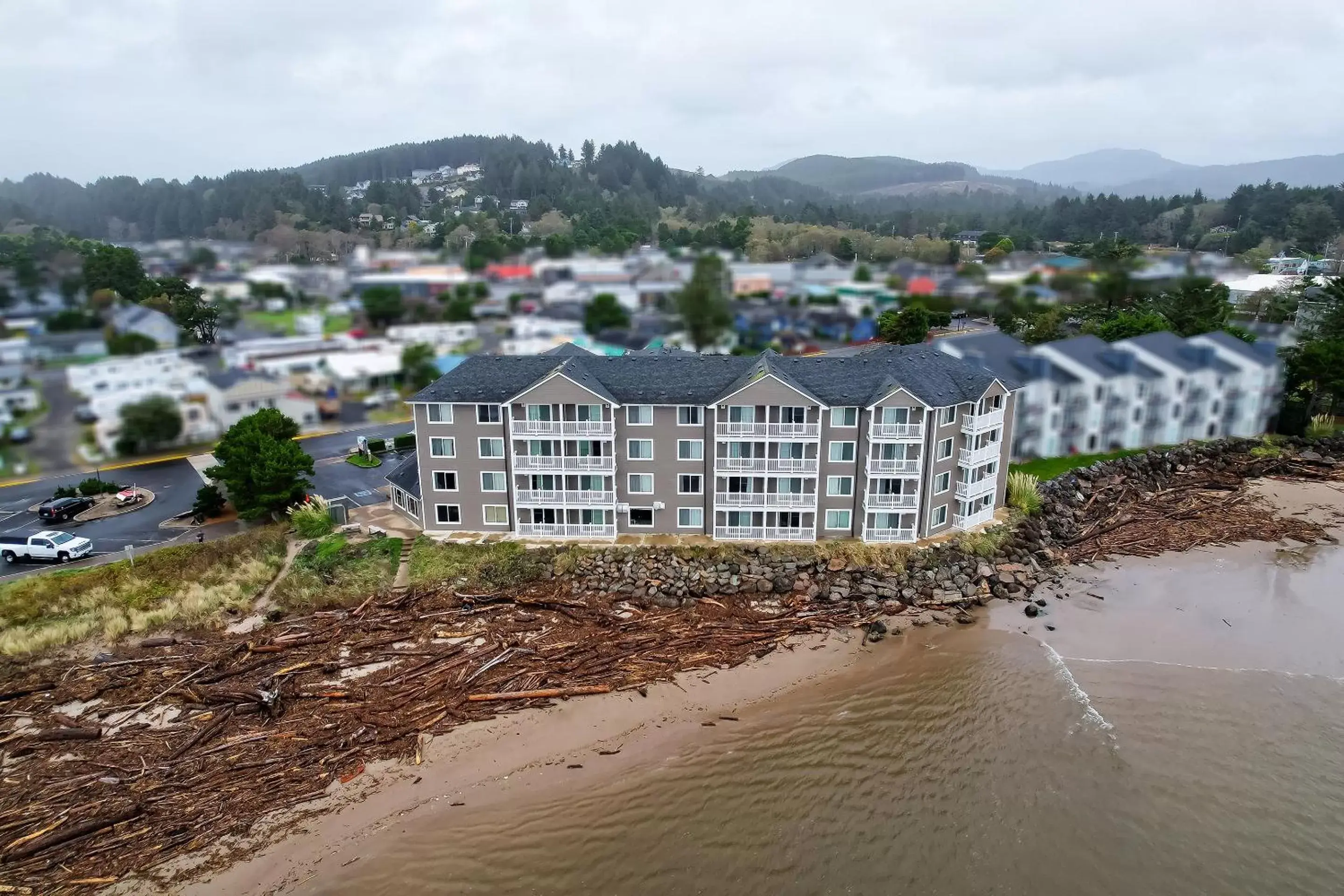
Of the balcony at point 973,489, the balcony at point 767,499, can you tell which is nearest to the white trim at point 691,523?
the balcony at point 767,499

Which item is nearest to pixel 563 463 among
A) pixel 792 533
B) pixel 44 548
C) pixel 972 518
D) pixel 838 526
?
pixel 792 533

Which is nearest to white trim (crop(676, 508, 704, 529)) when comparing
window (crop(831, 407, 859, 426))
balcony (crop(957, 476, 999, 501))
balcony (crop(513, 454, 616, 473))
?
balcony (crop(513, 454, 616, 473))

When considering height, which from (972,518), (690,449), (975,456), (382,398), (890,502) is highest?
(382,398)

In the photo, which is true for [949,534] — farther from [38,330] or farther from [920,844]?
[38,330]

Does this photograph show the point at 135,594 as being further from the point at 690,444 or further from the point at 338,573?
the point at 690,444

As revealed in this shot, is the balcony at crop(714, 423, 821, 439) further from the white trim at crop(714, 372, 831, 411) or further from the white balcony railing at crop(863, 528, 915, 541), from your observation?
the white balcony railing at crop(863, 528, 915, 541)

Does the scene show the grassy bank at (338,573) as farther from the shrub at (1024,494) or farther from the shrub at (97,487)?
the shrub at (1024,494)
